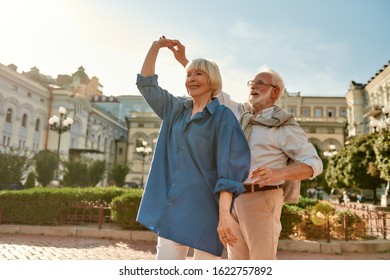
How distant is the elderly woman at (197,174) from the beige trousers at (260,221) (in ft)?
1.24

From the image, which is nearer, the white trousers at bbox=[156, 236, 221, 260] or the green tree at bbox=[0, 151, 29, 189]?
the white trousers at bbox=[156, 236, 221, 260]

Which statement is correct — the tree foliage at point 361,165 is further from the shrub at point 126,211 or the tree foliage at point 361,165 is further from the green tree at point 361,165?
the shrub at point 126,211

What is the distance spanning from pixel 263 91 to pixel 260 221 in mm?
830

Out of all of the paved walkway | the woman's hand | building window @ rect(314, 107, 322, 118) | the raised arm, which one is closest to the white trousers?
the woman's hand

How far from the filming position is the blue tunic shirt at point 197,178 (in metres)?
1.67

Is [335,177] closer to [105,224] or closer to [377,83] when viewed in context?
[377,83]

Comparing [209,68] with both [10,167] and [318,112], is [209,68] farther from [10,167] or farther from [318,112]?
[318,112]

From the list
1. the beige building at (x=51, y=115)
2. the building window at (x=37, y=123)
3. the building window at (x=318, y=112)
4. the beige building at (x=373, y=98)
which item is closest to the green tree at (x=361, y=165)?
the beige building at (x=373, y=98)

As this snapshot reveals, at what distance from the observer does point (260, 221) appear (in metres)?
2.04

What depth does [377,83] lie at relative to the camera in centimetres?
1540

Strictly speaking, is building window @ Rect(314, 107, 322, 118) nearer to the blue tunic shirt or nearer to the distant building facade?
the distant building facade

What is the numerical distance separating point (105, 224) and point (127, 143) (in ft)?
99.7

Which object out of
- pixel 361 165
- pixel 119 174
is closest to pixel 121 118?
pixel 119 174

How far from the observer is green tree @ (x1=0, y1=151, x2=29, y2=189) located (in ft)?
42.9
